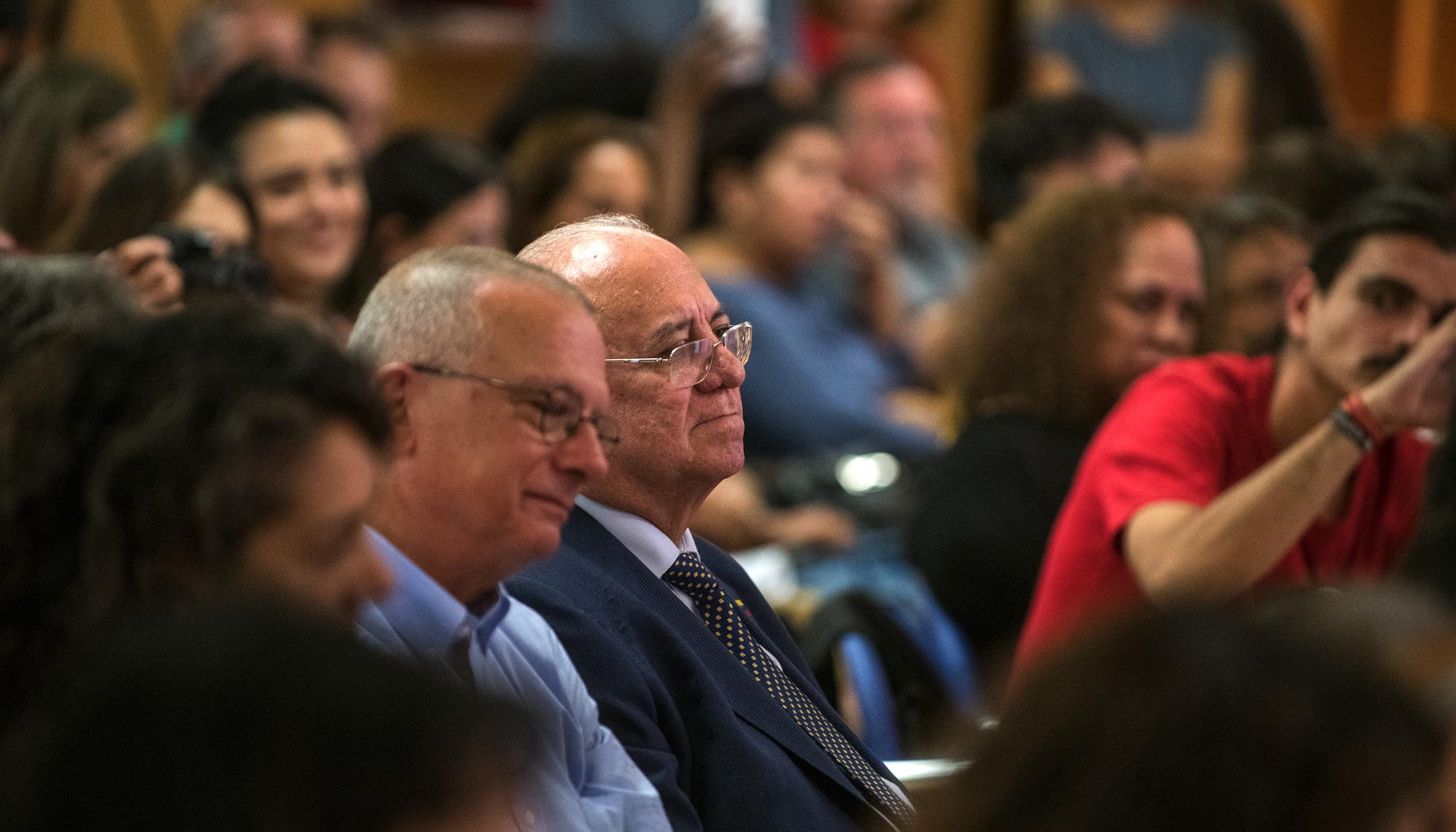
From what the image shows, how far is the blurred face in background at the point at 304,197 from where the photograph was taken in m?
3.36

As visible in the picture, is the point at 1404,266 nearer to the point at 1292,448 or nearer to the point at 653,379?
the point at 1292,448

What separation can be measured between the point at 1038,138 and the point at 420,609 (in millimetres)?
2995

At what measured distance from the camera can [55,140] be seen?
132 inches

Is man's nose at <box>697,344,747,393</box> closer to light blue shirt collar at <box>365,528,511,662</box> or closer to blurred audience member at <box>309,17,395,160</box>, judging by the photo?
light blue shirt collar at <box>365,528,511,662</box>

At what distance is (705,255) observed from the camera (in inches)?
169

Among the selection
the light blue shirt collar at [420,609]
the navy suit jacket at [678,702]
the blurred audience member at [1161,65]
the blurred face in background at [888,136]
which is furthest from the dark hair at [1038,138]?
the light blue shirt collar at [420,609]

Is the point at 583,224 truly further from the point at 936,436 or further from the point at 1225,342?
the point at 936,436

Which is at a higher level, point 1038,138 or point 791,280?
point 1038,138

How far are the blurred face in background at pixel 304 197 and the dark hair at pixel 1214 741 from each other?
109 inches

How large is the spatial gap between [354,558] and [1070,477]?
1874mm

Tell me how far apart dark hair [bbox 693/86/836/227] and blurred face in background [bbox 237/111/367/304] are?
1.19 m

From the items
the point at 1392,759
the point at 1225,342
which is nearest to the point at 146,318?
the point at 1392,759

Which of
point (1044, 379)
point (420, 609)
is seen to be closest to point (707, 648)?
point (420, 609)

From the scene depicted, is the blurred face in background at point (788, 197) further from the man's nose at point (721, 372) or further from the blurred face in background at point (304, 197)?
the man's nose at point (721, 372)
